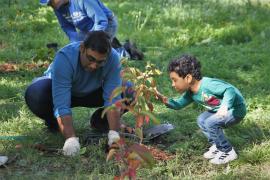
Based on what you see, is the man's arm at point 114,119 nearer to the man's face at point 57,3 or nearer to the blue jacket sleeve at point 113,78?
the blue jacket sleeve at point 113,78

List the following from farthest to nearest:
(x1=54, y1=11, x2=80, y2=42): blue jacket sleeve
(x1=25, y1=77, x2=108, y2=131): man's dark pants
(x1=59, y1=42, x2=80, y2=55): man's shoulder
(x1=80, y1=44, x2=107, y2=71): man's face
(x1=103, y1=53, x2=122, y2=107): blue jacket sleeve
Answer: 1. (x1=54, y1=11, x2=80, y2=42): blue jacket sleeve
2. (x1=25, y1=77, x2=108, y2=131): man's dark pants
3. (x1=103, y1=53, x2=122, y2=107): blue jacket sleeve
4. (x1=59, y1=42, x2=80, y2=55): man's shoulder
5. (x1=80, y1=44, x2=107, y2=71): man's face

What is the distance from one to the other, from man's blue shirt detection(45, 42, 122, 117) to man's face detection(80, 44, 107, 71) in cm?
7

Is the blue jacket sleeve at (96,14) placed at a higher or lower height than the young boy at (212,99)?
higher

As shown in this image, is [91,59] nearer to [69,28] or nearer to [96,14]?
[96,14]

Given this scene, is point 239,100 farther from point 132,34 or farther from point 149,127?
point 132,34

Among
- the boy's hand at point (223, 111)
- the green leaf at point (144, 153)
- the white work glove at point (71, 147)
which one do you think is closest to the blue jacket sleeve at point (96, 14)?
the white work glove at point (71, 147)

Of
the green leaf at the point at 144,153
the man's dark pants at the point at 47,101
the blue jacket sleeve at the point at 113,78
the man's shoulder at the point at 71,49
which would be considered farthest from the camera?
the man's dark pants at the point at 47,101

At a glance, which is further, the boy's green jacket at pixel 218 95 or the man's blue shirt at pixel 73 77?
the man's blue shirt at pixel 73 77

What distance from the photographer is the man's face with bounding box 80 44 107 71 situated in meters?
3.73

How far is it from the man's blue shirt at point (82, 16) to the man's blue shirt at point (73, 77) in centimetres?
101

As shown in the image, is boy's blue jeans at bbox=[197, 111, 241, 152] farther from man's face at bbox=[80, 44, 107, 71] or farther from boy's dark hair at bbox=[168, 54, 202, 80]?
man's face at bbox=[80, 44, 107, 71]

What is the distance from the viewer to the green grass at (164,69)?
3732mm

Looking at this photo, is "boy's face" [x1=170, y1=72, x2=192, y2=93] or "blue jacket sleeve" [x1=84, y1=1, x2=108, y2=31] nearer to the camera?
"boy's face" [x1=170, y1=72, x2=192, y2=93]

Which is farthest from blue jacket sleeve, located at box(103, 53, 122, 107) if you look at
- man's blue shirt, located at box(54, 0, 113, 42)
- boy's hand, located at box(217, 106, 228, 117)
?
man's blue shirt, located at box(54, 0, 113, 42)
